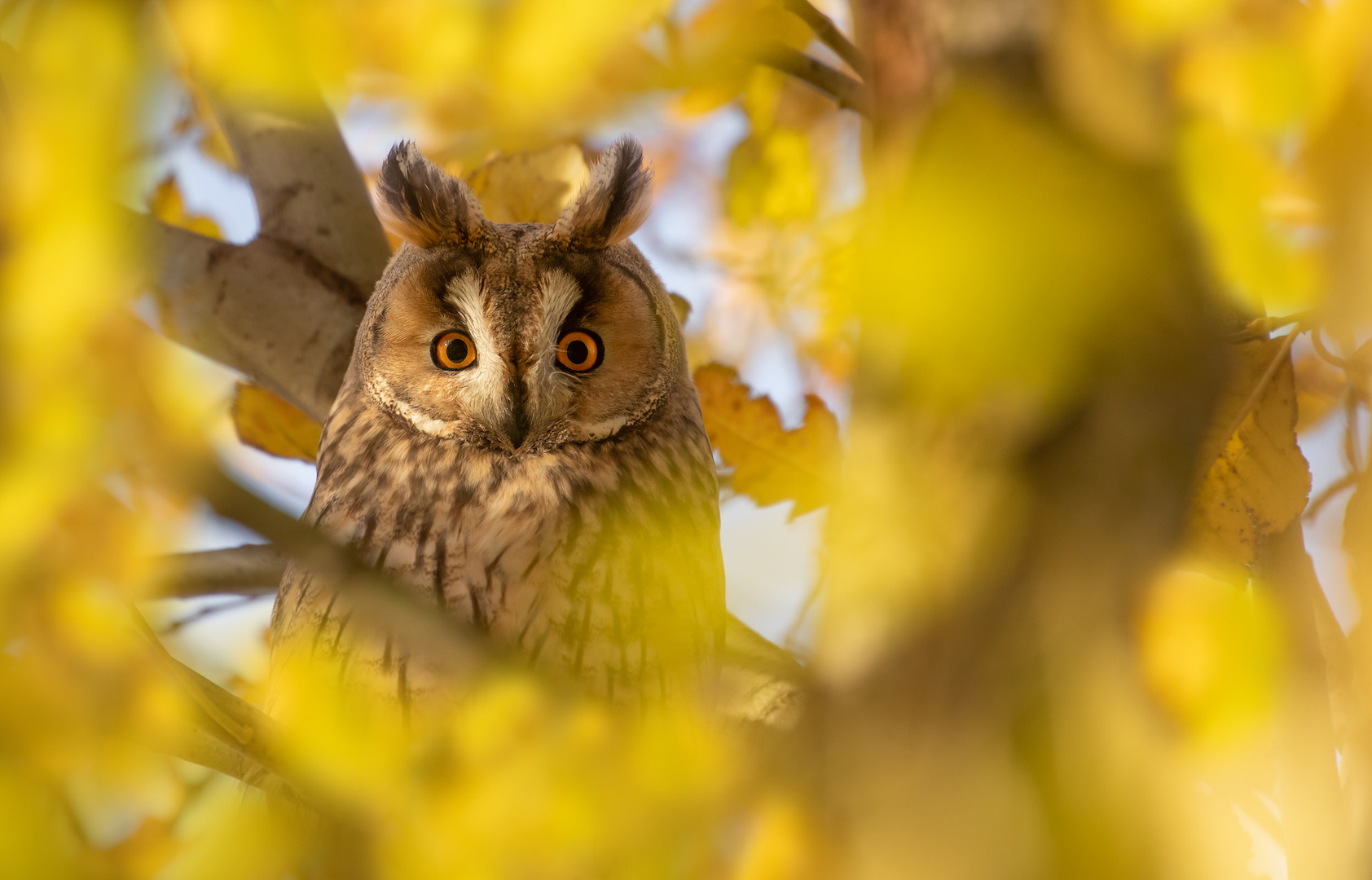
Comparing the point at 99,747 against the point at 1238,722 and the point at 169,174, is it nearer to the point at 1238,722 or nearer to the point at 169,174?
the point at 1238,722

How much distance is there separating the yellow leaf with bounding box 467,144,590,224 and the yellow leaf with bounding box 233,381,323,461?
79 centimetres

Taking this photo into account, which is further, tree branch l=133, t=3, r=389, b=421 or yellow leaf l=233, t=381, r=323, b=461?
yellow leaf l=233, t=381, r=323, b=461

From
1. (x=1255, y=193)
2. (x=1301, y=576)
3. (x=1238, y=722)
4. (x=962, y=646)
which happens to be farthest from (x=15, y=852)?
(x=1301, y=576)

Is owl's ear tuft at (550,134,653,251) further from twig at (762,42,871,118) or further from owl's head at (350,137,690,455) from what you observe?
twig at (762,42,871,118)

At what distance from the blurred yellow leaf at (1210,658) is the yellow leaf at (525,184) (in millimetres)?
2038

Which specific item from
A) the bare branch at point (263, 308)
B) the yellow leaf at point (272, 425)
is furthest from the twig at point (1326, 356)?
the yellow leaf at point (272, 425)

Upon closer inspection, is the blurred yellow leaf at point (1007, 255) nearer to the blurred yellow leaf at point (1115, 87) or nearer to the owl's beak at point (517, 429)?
the blurred yellow leaf at point (1115, 87)

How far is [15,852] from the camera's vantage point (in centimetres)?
88

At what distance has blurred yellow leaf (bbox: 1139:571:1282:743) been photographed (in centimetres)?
83

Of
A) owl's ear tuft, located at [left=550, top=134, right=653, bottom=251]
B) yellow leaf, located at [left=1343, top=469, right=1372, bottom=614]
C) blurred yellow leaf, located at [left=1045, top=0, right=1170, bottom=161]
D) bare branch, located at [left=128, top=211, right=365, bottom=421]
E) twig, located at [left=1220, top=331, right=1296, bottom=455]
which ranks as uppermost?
owl's ear tuft, located at [left=550, top=134, right=653, bottom=251]

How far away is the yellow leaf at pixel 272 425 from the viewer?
8.87 ft

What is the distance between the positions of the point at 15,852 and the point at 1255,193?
1194 mm

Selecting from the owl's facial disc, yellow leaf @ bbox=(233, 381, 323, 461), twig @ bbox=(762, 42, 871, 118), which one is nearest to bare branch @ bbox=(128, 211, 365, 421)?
yellow leaf @ bbox=(233, 381, 323, 461)

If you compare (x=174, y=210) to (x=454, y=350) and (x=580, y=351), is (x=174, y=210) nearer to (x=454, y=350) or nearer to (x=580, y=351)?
(x=454, y=350)
